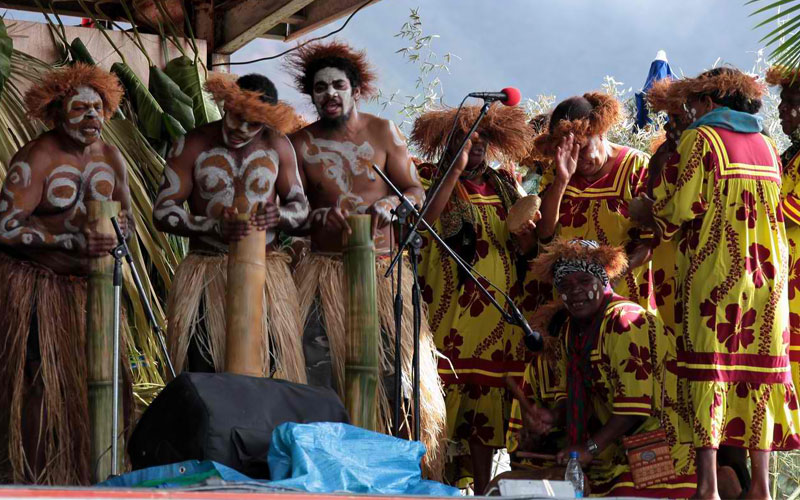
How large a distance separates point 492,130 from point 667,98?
793 mm

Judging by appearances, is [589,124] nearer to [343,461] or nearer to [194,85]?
[343,461]

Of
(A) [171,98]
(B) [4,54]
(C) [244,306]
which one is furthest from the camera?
(A) [171,98]

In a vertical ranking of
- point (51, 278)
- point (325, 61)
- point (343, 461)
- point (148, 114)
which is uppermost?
point (148, 114)

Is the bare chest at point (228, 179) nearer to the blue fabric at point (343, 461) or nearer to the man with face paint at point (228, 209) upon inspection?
the man with face paint at point (228, 209)

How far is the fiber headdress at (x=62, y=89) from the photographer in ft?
15.1

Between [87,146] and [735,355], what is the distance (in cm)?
248

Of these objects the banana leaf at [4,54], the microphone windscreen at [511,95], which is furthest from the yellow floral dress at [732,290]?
the banana leaf at [4,54]

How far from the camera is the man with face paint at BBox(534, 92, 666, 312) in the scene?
5.14 m

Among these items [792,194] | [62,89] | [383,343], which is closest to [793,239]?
[792,194]

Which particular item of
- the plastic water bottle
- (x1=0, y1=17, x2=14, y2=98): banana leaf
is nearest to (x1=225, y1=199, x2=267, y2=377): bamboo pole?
the plastic water bottle

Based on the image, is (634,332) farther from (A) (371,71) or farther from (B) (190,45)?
(B) (190,45)

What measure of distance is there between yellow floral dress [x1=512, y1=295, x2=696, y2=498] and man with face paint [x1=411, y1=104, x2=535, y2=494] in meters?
0.69

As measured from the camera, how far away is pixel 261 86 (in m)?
4.67

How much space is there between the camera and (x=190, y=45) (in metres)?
7.36
